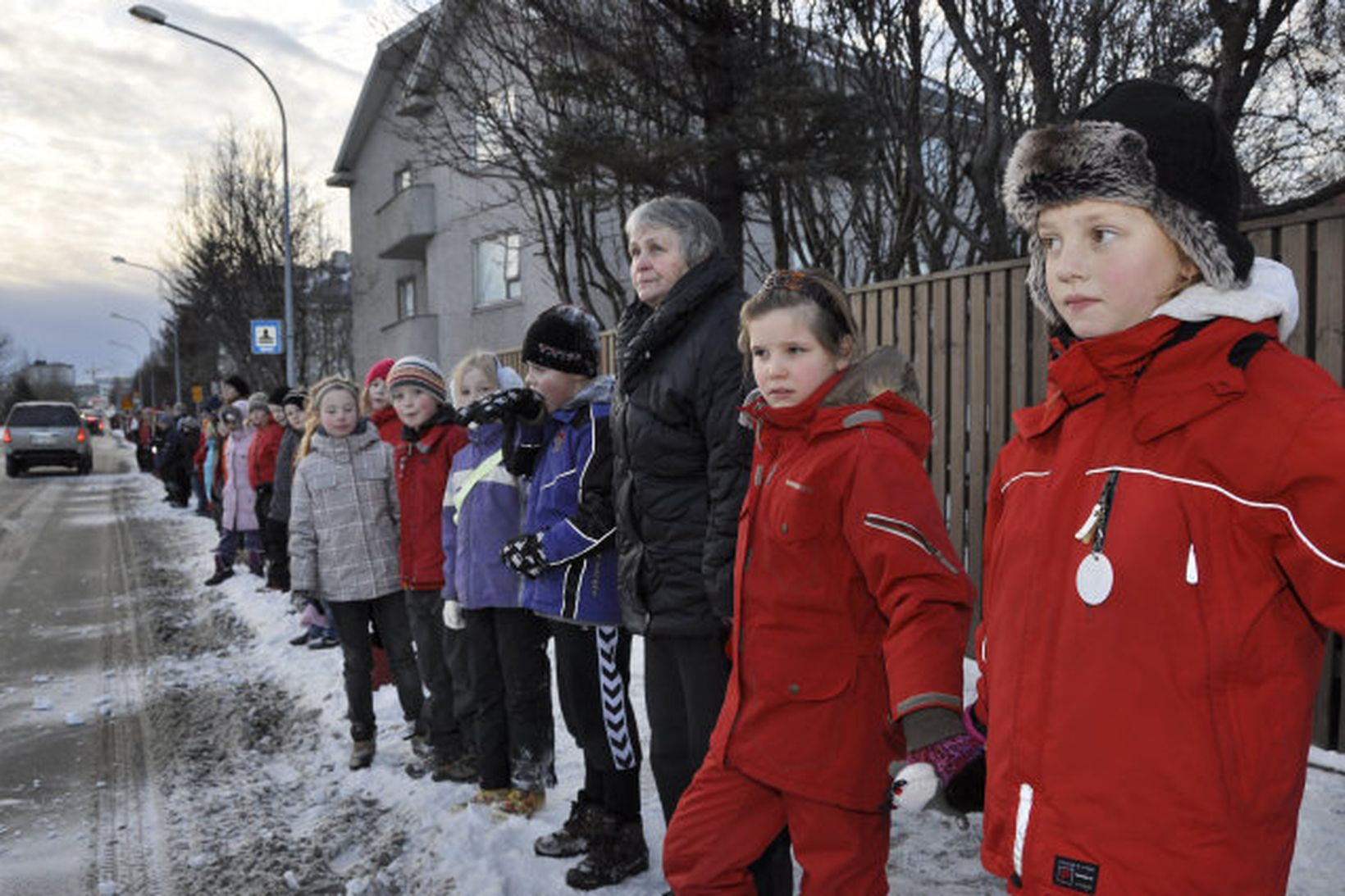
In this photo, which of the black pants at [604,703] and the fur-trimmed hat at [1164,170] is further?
the black pants at [604,703]

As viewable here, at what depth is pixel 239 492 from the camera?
9.27m

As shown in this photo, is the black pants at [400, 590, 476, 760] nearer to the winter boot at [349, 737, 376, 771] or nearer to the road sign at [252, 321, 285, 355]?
the winter boot at [349, 737, 376, 771]

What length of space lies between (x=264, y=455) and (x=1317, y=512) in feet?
28.2

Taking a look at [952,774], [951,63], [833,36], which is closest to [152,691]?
[952,774]

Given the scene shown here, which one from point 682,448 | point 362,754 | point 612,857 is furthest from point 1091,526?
point 362,754

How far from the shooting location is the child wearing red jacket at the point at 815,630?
6.91 feet

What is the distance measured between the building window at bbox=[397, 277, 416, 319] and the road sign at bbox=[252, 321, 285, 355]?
6011 millimetres

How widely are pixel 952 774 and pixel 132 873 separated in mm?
3368

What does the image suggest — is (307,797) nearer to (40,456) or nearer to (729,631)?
(729,631)

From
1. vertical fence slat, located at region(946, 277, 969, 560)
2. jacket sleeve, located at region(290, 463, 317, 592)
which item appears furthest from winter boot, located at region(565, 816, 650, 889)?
vertical fence slat, located at region(946, 277, 969, 560)

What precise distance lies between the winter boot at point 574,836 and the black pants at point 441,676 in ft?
2.50

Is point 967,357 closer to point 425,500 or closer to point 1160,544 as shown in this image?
point 425,500

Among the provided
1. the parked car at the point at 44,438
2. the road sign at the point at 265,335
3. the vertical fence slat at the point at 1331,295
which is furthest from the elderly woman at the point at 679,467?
the parked car at the point at 44,438

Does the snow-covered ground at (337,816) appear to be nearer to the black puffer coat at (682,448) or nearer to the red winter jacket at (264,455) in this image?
the black puffer coat at (682,448)
